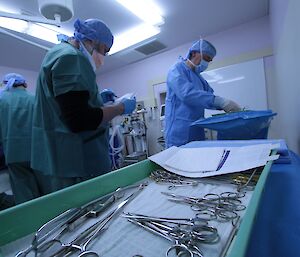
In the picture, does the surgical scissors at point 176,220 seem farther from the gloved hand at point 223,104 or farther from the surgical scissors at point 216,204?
the gloved hand at point 223,104

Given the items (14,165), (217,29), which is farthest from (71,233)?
(217,29)

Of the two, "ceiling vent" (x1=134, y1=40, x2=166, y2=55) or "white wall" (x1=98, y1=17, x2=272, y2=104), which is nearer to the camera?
"white wall" (x1=98, y1=17, x2=272, y2=104)

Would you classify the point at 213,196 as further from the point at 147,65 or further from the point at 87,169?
the point at 147,65

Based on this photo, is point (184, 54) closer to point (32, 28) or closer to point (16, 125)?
point (32, 28)

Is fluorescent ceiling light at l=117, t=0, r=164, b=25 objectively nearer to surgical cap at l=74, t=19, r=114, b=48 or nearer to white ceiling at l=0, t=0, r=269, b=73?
white ceiling at l=0, t=0, r=269, b=73

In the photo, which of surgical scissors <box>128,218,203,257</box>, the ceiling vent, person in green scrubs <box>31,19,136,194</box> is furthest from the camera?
the ceiling vent

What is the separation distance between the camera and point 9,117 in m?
1.31

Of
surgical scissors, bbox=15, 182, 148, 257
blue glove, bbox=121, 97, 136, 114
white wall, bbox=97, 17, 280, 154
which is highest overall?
white wall, bbox=97, 17, 280, 154

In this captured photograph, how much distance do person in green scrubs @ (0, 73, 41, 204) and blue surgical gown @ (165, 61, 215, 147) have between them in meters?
0.86

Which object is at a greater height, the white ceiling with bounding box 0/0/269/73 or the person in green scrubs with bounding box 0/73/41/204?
the white ceiling with bounding box 0/0/269/73

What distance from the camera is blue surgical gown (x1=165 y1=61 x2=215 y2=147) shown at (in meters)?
1.42

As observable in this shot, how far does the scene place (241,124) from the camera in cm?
105

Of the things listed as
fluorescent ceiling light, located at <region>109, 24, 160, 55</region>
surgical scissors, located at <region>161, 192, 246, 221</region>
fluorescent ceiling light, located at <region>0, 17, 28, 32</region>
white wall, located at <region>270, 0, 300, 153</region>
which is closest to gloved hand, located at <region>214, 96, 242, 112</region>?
white wall, located at <region>270, 0, 300, 153</region>

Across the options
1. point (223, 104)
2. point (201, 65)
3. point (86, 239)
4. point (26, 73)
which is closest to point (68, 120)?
point (86, 239)
